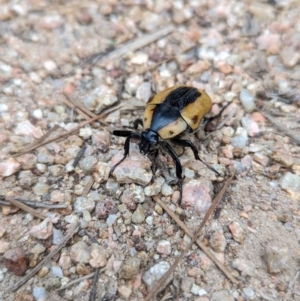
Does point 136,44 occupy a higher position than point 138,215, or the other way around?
point 136,44

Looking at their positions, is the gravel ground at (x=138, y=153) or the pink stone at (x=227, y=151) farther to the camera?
the pink stone at (x=227, y=151)

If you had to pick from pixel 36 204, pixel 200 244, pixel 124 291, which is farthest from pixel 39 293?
pixel 200 244

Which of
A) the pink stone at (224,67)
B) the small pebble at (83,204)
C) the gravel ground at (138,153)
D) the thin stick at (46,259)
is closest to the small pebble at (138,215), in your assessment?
the gravel ground at (138,153)

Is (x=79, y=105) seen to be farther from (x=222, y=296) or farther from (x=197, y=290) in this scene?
(x=222, y=296)

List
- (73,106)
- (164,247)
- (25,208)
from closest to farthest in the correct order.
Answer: (164,247)
(25,208)
(73,106)

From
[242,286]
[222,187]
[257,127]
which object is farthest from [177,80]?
[242,286]

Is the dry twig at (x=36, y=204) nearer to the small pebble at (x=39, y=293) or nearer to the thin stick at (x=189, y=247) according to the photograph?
the small pebble at (x=39, y=293)

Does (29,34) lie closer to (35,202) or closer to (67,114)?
(67,114)
